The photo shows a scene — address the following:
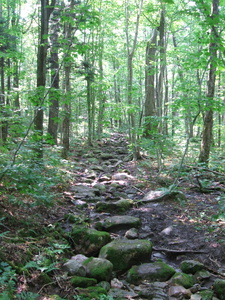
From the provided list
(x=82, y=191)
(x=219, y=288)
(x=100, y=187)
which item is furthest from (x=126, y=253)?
(x=100, y=187)

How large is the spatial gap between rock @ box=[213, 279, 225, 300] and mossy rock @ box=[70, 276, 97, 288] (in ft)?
5.76

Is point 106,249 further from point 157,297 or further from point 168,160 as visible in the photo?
point 168,160

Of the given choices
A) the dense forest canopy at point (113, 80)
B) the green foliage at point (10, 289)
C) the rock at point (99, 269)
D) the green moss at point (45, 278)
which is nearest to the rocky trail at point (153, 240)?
Answer: the rock at point (99, 269)

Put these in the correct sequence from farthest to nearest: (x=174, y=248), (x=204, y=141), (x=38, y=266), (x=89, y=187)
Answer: (x=204, y=141)
(x=89, y=187)
(x=174, y=248)
(x=38, y=266)

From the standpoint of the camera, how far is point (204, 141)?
33.6 feet

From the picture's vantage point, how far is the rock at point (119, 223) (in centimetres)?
582

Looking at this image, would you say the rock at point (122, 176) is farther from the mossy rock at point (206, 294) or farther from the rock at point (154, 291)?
the mossy rock at point (206, 294)

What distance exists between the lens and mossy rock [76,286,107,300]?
3.17 meters

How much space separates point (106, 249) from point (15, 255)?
1637mm

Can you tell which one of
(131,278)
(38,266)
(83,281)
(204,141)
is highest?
(204,141)

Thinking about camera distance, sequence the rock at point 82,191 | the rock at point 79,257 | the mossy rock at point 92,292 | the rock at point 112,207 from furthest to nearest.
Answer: the rock at point 82,191 → the rock at point 112,207 → the rock at point 79,257 → the mossy rock at point 92,292

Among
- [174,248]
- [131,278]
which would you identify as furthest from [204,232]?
[131,278]

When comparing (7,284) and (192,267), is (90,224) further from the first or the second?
(7,284)

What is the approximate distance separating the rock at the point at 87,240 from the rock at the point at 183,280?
1532 mm
